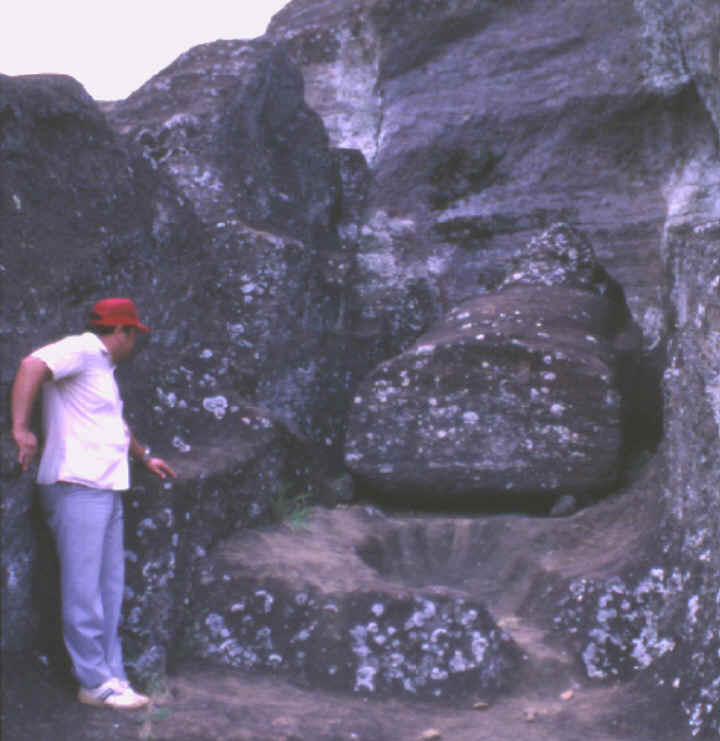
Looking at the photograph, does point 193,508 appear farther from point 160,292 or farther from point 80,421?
point 160,292

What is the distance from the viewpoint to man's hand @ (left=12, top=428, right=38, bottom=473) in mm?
3119

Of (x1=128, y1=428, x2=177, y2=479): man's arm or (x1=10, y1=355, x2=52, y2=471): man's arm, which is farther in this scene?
(x1=128, y1=428, x2=177, y2=479): man's arm

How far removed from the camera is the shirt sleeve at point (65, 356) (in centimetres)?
322

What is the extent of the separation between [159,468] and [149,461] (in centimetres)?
10

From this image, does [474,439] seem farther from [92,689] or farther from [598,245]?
[598,245]

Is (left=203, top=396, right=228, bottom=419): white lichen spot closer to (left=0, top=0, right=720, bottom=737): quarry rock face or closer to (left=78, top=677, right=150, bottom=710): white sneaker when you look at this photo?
(left=0, top=0, right=720, bottom=737): quarry rock face

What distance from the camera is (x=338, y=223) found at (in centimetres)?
866

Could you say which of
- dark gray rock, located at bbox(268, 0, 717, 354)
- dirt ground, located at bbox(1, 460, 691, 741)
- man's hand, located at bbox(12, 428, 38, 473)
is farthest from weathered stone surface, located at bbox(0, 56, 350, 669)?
dark gray rock, located at bbox(268, 0, 717, 354)

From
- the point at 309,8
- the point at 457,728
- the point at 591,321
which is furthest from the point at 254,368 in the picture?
the point at 309,8

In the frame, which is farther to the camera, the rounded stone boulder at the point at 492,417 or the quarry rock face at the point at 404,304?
the rounded stone boulder at the point at 492,417

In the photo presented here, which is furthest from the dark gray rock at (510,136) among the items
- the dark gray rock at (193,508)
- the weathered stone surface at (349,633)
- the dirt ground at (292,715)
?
the dirt ground at (292,715)

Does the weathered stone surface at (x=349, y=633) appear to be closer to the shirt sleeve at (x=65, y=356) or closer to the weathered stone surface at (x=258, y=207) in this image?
the shirt sleeve at (x=65, y=356)

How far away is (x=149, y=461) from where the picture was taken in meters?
3.93

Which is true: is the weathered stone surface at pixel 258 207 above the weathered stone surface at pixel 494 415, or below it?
above
